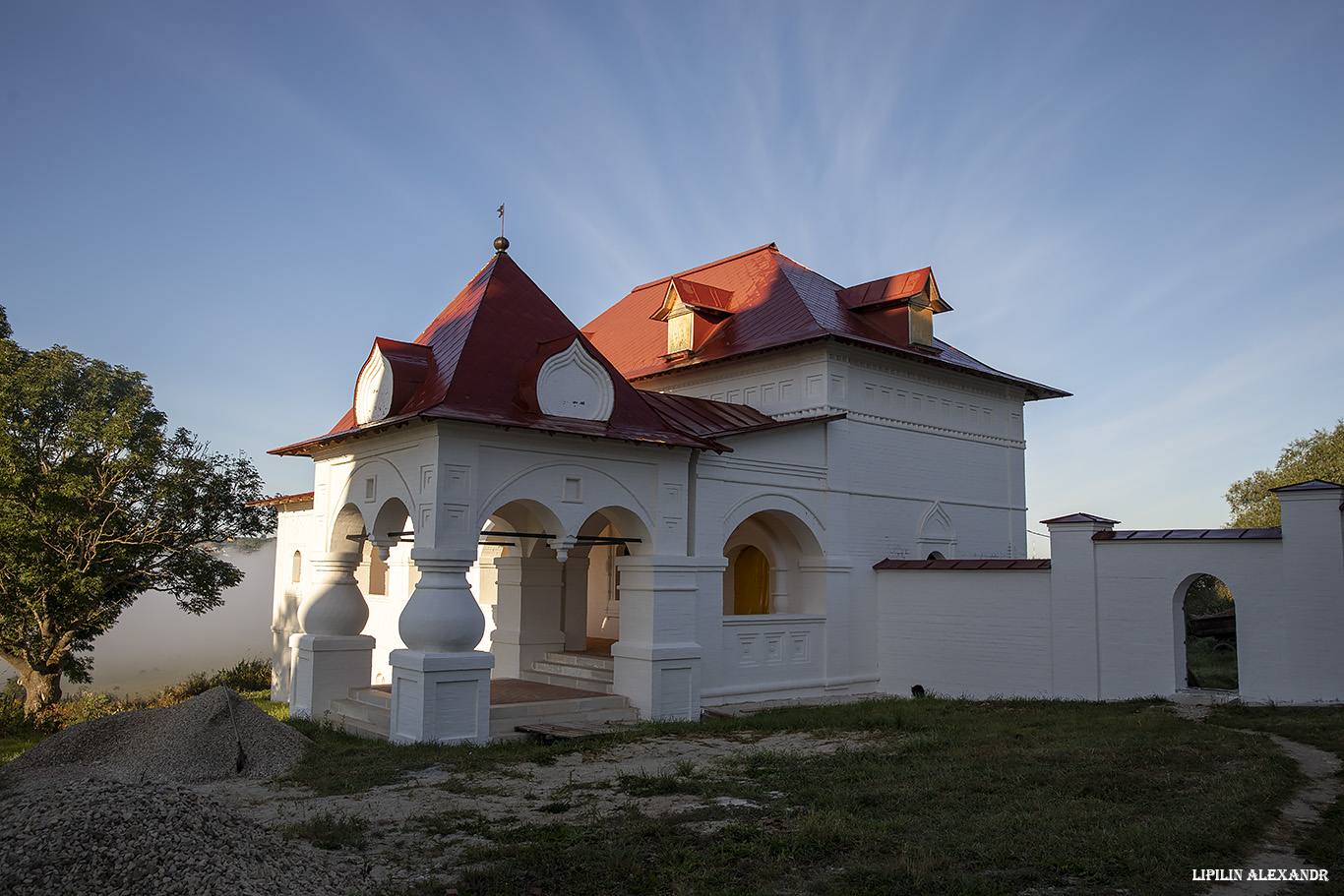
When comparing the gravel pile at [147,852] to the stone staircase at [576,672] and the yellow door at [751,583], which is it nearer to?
the stone staircase at [576,672]

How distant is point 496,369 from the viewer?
11.9 m

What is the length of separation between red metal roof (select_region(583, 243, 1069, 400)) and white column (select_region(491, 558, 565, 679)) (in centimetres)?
465

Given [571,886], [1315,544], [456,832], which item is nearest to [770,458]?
[1315,544]

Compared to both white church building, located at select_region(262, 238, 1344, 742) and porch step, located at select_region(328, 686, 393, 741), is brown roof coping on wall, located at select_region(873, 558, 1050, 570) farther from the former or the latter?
porch step, located at select_region(328, 686, 393, 741)

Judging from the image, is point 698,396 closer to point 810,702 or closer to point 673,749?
point 810,702

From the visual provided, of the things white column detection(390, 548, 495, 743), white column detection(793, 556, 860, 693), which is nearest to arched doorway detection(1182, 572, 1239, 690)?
white column detection(793, 556, 860, 693)

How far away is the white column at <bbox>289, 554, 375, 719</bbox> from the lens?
13.0 m

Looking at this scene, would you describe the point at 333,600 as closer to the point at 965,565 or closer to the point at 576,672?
the point at 576,672

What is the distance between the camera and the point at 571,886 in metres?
5.46

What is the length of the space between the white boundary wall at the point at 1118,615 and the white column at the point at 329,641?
26.8 feet

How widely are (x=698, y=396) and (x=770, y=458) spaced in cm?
330

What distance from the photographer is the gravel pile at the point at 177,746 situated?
30.9 feet

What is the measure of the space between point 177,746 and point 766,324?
1098cm

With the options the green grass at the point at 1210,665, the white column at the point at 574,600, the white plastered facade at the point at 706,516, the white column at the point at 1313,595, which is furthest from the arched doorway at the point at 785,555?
the white column at the point at 1313,595
